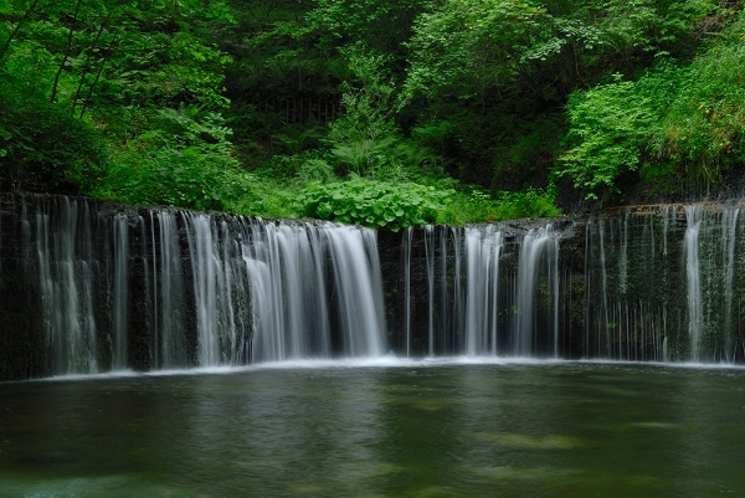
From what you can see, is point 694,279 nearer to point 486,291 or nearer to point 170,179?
point 486,291

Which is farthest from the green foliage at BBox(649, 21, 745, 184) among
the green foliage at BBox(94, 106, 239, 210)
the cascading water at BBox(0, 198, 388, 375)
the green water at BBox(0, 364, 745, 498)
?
the green foliage at BBox(94, 106, 239, 210)

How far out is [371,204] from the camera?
46.1 feet

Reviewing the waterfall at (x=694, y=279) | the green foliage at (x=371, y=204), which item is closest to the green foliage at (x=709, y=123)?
the waterfall at (x=694, y=279)

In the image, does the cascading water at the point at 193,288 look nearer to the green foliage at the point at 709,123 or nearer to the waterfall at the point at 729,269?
the green foliage at the point at 709,123

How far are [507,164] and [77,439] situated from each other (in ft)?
46.4

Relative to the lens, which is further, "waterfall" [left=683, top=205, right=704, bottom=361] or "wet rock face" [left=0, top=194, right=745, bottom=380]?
"waterfall" [left=683, top=205, right=704, bottom=361]

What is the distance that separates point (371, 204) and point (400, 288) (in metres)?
1.58

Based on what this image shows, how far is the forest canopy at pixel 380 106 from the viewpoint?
12180mm

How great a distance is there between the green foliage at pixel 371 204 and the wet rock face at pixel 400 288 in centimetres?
33

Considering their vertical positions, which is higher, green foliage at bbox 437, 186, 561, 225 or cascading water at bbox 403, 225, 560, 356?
green foliage at bbox 437, 186, 561, 225

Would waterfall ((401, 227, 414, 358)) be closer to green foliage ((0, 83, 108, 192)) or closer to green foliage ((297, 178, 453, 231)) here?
green foliage ((297, 178, 453, 231))

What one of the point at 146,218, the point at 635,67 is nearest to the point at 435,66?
the point at 635,67

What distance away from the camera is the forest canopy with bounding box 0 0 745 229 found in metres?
12.2

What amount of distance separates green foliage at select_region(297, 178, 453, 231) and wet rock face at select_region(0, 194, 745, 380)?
332mm
